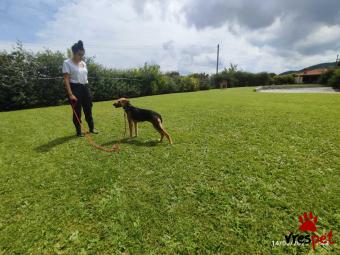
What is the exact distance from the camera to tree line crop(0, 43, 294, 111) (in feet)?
42.0

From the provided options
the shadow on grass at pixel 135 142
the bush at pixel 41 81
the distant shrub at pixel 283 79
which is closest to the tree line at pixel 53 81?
the bush at pixel 41 81

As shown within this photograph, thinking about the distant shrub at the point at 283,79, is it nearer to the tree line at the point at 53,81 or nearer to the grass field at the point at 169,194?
the tree line at the point at 53,81

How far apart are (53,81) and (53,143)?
38.0 feet

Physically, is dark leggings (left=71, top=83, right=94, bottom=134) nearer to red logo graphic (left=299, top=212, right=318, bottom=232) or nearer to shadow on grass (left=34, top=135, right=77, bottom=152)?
shadow on grass (left=34, top=135, right=77, bottom=152)

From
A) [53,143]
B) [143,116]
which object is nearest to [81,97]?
[53,143]

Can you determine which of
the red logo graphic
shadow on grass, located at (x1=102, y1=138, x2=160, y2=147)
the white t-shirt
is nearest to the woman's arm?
the white t-shirt

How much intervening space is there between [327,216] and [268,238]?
2.56 ft

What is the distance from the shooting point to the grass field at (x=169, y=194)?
191cm

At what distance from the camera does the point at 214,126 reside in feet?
19.8

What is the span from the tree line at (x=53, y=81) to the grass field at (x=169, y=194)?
423 inches

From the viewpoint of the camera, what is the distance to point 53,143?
4.87 metres

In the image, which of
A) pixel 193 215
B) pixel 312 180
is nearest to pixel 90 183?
pixel 193 215

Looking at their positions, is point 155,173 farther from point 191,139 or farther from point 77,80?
point 77,80

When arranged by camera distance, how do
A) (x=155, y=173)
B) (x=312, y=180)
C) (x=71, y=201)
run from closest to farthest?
1. (x=71, y=201)
2. (x=312, y=180)
3. (x=155, y=173)
